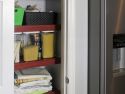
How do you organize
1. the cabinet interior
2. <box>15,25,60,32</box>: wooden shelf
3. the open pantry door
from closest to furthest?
the open pantry door, <box>15,25,60,32</box>: wooden shelf, the cabinet interior

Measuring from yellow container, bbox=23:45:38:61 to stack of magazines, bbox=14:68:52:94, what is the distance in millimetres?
127

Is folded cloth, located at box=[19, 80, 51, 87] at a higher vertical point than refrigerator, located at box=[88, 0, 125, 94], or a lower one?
lower

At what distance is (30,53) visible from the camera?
69.6 inches

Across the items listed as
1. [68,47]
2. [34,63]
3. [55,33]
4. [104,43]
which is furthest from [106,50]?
[34,63]

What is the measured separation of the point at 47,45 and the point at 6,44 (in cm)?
42

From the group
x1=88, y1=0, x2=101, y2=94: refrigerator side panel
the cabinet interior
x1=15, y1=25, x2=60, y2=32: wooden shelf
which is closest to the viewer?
x1=15, y1=25, x2=60, y2=32: wooden shelf

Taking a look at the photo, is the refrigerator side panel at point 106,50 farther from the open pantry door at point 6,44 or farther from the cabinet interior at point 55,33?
the open pantry door at point 6,44

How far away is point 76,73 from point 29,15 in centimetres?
56

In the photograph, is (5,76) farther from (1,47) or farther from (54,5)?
(54,5)

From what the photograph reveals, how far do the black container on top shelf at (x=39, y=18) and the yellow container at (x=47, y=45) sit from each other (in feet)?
0.32

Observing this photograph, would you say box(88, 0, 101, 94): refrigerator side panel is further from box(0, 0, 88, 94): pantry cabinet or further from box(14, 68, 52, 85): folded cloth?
box(14, 68, 52, 85): folded cloth

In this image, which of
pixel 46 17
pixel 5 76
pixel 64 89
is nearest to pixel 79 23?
pixel 46 17

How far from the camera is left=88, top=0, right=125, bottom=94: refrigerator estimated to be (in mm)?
1750

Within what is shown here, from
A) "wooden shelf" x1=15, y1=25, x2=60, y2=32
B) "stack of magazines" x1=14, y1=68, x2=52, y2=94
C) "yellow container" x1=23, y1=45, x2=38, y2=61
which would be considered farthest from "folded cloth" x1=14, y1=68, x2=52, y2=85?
"wooden shelf" x1=15, y1=25, x2=60, y2=32
